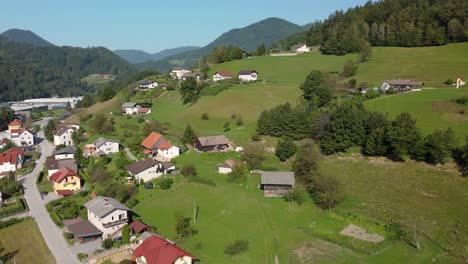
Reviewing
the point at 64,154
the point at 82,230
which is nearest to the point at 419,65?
the point at 64,154

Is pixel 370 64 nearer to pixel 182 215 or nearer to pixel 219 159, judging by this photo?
pixel 219 159

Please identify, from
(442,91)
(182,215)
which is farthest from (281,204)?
(442,91)

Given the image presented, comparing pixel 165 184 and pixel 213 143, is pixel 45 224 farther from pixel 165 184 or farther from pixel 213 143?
pixel 213 143

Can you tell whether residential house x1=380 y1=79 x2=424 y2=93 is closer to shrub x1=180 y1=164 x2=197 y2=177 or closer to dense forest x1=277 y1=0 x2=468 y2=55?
dense forest x1=277 y1=0 x2=468 y2=55

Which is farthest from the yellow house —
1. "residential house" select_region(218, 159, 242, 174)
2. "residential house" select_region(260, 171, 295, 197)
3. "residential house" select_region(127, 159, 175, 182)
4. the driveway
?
"residential house" select_region(260, 171, 295, 197)

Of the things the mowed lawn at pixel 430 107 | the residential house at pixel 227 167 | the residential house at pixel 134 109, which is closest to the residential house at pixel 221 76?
the residential house at pixel 134 109

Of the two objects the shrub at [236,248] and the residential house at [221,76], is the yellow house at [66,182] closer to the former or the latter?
the shrub at [236,248]
